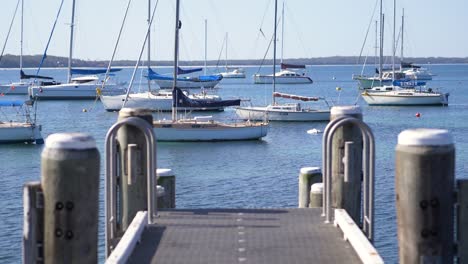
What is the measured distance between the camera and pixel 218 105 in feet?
227

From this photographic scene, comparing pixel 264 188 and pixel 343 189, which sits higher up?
pixel 343 189

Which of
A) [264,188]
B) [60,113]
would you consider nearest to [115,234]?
[264,188]

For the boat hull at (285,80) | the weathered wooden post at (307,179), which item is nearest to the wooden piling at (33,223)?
the weathered wooden post at (307,179)

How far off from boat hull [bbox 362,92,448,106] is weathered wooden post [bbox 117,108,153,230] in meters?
70.2

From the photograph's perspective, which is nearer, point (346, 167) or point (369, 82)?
point (346, 167)

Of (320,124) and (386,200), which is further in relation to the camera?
(320,124)

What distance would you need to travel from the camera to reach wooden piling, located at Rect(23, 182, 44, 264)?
8172mm

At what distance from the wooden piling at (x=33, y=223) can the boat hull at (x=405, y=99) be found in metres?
73.3

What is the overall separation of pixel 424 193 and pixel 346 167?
3103 millimetres

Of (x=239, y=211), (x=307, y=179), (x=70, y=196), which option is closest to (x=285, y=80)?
(x=307, y=179)

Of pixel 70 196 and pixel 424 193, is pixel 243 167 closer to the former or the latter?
pixel 424 193

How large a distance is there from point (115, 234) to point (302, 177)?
4054 mm

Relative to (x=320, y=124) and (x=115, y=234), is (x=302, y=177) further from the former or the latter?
(x=320, y=124)

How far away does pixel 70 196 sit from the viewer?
800 cm
